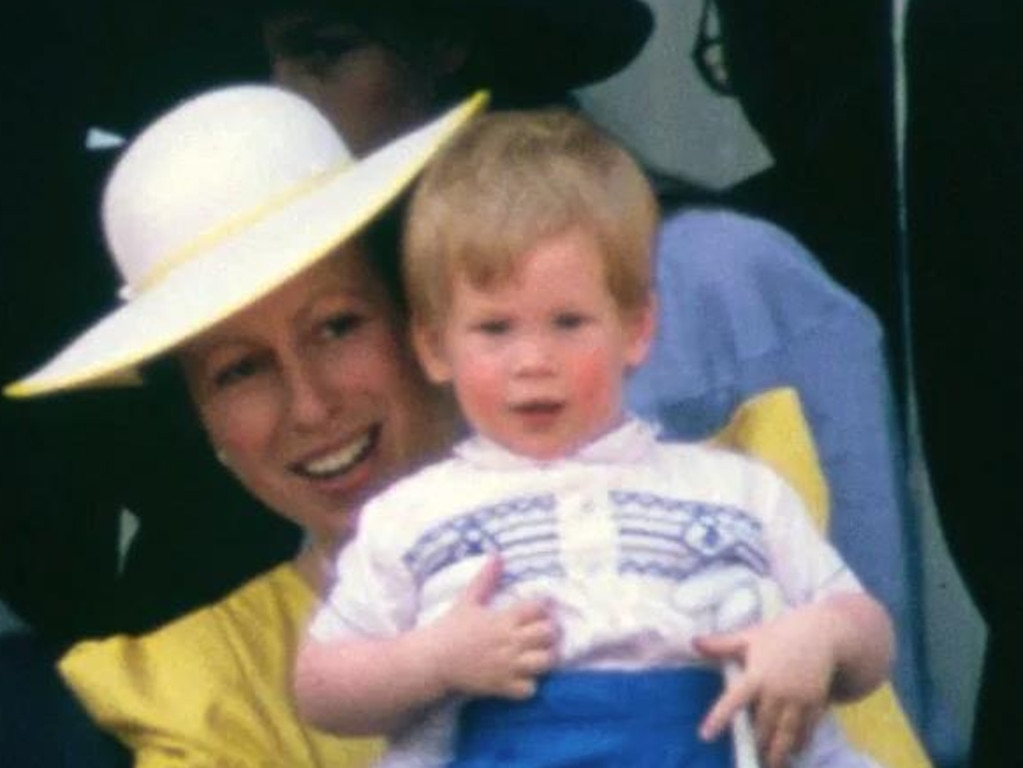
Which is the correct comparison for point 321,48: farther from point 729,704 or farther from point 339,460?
point 729,704

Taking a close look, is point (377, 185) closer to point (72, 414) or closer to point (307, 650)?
point (307, 650)

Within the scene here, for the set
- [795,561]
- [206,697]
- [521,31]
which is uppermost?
[521,31]

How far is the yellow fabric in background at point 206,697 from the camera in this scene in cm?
209

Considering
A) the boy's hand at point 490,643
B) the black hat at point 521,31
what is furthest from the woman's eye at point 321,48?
the boy's hand at point 490,643

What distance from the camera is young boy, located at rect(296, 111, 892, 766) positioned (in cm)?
184

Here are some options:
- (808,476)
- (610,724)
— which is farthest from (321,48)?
(610,724)

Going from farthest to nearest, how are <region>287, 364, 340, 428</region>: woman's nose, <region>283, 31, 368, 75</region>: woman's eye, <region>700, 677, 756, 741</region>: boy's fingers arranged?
<region>283, 31, 368, 75</region>: woman's eye < <region>287, 364, 340, 428</region>: woman's nose < <region>700, 677, 756, 741</region>: boy's fingers

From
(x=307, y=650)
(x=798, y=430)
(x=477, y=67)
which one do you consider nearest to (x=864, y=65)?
(x=477, y=67)

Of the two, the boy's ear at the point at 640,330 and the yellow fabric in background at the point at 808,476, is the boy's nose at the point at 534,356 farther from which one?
the yellow fabric in background at the point at 808,476

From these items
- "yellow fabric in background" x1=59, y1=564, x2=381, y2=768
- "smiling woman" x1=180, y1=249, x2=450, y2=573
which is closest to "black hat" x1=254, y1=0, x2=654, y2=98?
"smiling woman" x1=180, y1=249, x2=450, y2=573

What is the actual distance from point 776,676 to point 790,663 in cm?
1

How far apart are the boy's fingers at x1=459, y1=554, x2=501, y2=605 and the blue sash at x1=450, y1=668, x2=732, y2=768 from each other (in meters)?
0.06

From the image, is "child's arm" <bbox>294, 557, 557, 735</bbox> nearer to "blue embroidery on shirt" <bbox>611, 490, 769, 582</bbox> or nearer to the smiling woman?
"blue embroidery on shirt" <bbox>611, 490, 769, 582</bbox>

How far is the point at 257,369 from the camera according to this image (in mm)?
2096
